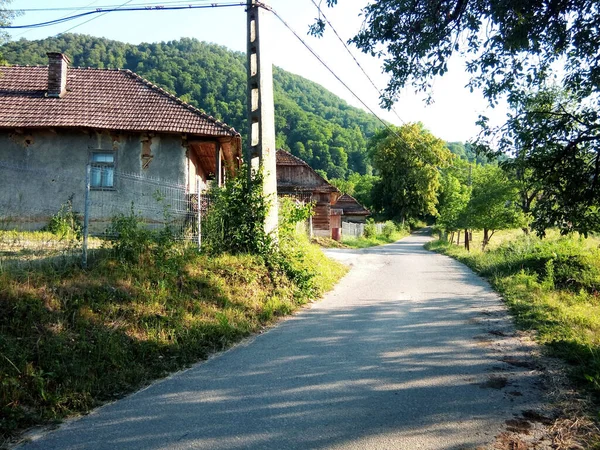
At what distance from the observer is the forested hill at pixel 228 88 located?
140 ft

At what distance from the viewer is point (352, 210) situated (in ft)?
190

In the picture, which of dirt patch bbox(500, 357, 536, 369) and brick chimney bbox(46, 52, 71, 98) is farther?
brick chimney bbox(46, 52, 71, 98)

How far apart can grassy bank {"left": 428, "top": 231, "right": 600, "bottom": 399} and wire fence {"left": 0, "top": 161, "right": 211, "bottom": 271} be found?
22.5 feet

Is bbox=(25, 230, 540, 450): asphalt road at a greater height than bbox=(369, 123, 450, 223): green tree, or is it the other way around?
bbox=(369, 123, 450, 223): green tree

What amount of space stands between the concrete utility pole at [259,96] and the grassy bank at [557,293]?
19.3 feet

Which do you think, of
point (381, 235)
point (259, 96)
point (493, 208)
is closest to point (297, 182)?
point (493, 208)

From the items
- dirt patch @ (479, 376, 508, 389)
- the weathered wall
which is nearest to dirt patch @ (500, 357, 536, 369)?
dirt patch @ (479, 376, 508, 389)

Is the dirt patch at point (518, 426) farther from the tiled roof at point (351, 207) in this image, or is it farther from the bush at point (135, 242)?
the tiled roof at point (351, 207)

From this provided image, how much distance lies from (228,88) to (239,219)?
4130 centimetres

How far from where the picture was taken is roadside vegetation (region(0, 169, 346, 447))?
455 cm

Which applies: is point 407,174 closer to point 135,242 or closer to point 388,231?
point 388,231

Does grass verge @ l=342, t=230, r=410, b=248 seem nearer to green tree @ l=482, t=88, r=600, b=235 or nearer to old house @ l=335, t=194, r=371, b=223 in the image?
old house @ l=335, t=194, r=371, b=223

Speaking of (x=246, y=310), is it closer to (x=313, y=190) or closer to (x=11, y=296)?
(x=11, y=296)

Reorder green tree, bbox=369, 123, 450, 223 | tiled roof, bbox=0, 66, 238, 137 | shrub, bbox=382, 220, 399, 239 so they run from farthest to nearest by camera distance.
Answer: green tree, bbox=369, 123, 450, 223 < shrub, bbox=382, 220, 399, 239 < tiled roof, bbox=0, 66, 238, 137
